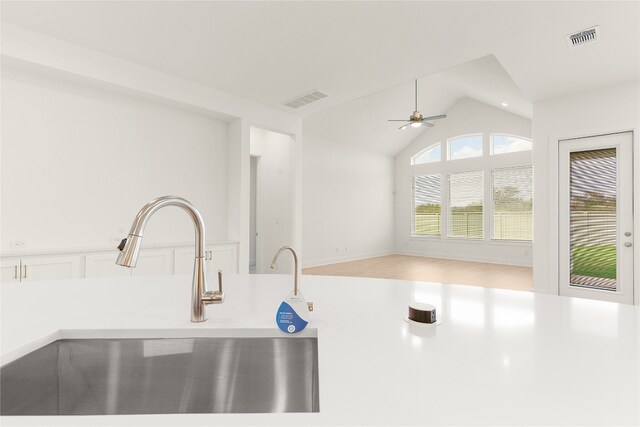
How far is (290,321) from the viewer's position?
90cm

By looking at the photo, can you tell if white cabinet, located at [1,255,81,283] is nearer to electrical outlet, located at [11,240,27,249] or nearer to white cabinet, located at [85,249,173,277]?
white cabinet, located at [85,249,173,277]

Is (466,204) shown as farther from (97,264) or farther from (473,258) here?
(97,264)

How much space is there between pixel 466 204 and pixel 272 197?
212 inches

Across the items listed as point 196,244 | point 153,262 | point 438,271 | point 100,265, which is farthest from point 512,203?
point 196,244

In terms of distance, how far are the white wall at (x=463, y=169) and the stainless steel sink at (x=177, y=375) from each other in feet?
27.1

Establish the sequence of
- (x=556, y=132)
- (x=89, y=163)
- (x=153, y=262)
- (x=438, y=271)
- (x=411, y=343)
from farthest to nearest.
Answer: (x=438, y=271)
(x=556, y=132)
(x=153, y=262)
(x=89, y=163)
(x=411, y=343)

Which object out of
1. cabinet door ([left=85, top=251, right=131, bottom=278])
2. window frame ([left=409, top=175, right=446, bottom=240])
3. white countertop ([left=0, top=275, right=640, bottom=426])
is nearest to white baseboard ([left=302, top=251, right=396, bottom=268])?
window frame ([left=409, top=175, right=446, bottom=240])

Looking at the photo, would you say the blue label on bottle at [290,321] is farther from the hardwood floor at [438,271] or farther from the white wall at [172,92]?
the hardwood floor at [438,271]

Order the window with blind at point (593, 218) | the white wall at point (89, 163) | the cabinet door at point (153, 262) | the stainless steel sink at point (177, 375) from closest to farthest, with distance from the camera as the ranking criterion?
1. the stainless steel sink at point (177, 375)
2. the white wall at point (89, 163)
3. the cabinet door at point (153, 262)
4. the window with blind at point (593, 218)

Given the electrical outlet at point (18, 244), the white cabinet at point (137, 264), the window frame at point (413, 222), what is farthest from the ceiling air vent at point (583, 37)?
the window frame at point (413, 222)

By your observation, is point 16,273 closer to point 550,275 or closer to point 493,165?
point 550,275

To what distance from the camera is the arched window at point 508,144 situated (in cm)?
770

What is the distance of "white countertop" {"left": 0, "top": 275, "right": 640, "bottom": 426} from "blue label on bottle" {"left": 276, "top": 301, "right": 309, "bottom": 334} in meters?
0.05

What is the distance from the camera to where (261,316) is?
1040 mm
